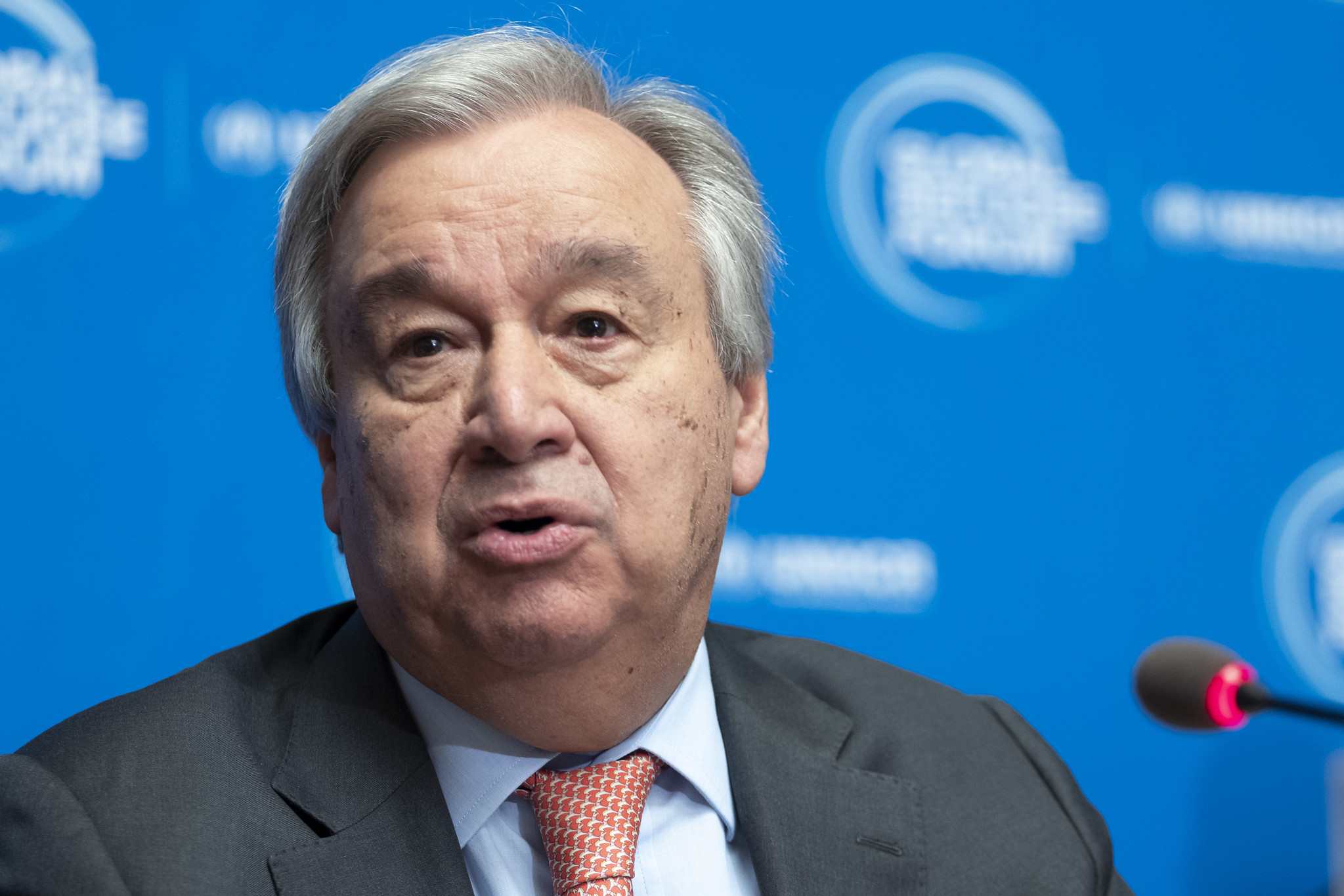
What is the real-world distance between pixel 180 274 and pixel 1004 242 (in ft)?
5.71

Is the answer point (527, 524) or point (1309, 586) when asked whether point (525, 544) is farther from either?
point (1309, 586)

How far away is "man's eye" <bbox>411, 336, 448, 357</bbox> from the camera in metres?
1.50

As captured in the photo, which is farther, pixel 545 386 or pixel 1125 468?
pixel 1125 468

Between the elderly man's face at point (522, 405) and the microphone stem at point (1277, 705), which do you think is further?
the elderly man's face at point (522, 405)

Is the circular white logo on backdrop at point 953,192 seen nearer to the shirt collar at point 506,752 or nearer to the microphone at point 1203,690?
the shirt collar at point 506,752

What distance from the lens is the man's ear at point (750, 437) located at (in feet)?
5.89

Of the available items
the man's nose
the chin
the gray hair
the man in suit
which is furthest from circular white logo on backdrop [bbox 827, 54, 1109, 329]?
the chin

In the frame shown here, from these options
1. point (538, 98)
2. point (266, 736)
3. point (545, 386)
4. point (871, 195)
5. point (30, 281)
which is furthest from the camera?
point (871, 195)

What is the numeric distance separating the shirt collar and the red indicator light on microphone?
0.67 metres

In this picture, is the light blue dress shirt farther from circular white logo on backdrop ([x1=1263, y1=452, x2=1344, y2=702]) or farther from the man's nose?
circular white logo on backdrop ([x1=1263, y1=452, x2=1344, y2=702])

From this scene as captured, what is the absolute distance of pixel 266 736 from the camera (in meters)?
1.54

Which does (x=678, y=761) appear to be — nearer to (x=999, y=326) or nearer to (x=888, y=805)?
(x=888, y=805)

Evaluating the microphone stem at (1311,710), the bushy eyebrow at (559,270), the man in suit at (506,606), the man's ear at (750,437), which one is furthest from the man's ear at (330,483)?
the microphone stem at (1311,710)

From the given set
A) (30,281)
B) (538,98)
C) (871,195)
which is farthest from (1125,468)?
(30,281)
